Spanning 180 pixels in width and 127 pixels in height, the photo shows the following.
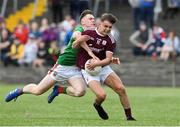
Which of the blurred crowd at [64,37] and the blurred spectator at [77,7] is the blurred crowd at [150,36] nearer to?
the blurred crowd at [64,37]

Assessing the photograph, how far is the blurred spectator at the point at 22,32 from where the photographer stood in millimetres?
33812

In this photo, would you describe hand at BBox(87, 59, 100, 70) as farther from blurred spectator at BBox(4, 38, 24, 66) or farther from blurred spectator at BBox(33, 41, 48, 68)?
blurred spectator at BBox(4, 38, 24, 66)

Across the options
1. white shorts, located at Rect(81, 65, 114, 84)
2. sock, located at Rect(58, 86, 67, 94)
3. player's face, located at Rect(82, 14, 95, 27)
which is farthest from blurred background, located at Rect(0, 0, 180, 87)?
white shorts, located at Rect(81, 65, 114, 84)

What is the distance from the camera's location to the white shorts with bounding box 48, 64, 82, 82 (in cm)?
1681

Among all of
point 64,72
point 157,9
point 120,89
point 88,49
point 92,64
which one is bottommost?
point 157,9

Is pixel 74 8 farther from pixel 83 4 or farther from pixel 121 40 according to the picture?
pixel 121 40

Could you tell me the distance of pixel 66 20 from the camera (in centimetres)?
3366

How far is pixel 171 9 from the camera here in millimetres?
34375

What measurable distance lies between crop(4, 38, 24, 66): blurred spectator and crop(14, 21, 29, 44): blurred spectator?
22 centimetres

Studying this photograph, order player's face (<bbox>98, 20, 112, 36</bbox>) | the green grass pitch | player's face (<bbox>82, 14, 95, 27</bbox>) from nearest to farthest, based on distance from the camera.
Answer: the green grass pitch → player's face (<bbox>98, 20, 112, 36</bbox>) → player's face (<bbox>82, 14, 95, 27</bbox>)

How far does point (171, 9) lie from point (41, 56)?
5.76m

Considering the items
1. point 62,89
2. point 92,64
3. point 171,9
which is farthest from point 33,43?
point 92,64

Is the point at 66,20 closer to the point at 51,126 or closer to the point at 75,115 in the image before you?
the point at 75,115

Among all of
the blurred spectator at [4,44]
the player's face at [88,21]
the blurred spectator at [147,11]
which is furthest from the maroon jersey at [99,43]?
the blurred spectator at [4,44]
